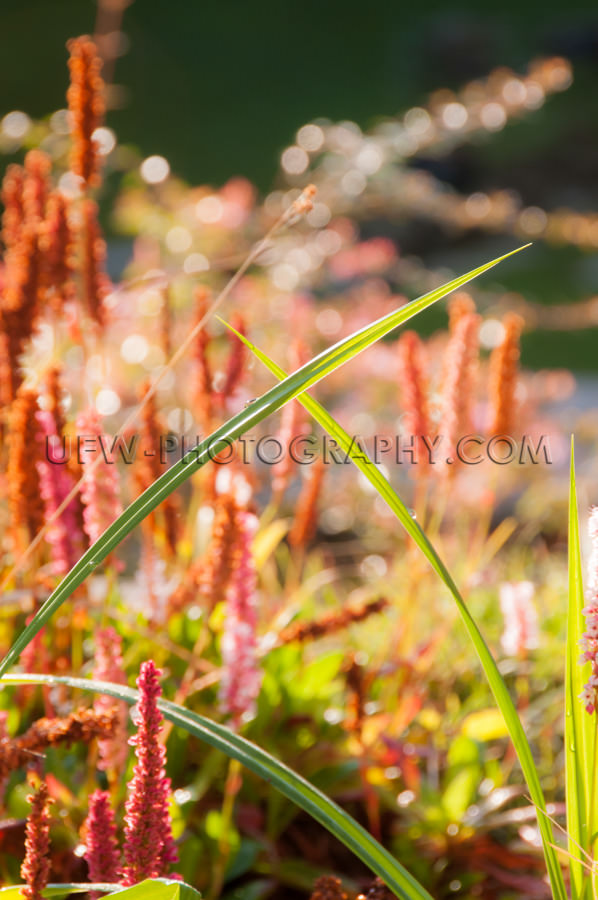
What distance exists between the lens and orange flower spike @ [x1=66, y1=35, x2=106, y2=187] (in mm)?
1088

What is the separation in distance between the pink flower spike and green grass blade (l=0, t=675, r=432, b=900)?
0.09 m

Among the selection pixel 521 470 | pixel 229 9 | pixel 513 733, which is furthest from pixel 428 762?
pixel 229 9

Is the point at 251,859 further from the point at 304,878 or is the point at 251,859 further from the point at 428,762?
the point at 428,762

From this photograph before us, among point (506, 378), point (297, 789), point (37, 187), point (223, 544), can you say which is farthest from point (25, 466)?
point (506, 378)

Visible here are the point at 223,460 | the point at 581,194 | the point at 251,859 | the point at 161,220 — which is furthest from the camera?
the point at 581,194

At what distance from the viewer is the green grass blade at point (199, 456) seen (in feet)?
2.13

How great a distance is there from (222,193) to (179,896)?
412cm

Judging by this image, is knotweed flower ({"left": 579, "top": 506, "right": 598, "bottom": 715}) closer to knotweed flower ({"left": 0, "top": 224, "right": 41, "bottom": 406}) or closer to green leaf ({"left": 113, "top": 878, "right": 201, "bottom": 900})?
green leaf ({"left": 113, "top": 878, "right": 201, "bottom": 900})

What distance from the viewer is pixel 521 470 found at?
3830 millimetres

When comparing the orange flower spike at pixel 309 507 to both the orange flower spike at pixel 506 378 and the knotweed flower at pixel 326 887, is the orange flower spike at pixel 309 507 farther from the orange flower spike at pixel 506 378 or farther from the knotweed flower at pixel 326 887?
the knotweed flower at pixel 326 887

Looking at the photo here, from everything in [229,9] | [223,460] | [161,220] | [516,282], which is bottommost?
[223,460]

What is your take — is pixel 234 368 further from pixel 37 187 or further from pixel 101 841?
pixel 101 841

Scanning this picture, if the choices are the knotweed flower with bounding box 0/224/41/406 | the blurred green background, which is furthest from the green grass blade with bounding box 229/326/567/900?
the blurred green background

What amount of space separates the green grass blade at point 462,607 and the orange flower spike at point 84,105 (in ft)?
1.82
